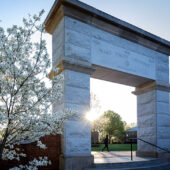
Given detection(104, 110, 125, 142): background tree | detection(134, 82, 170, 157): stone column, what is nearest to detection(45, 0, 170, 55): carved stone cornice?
detection(134, 82, 170, 157): stone column

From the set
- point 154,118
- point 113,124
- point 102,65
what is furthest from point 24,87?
point 113,124

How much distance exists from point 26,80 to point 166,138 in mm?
8631

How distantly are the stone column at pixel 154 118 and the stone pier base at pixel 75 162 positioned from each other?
4.10 m

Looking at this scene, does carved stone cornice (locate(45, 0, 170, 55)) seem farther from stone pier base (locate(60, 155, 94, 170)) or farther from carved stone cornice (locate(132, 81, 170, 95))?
stone pier base (locate(60, 155, 94, 170))

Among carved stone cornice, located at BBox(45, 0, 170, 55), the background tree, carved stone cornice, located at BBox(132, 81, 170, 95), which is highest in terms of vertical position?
carved stone cornice, located at BBox(45, 0, 170, 55)

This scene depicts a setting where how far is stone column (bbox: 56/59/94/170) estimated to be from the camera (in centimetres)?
679

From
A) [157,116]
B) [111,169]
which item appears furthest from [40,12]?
[157,116]

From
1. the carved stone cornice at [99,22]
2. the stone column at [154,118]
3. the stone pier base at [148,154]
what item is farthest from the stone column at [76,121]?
the stone column at [154,118]

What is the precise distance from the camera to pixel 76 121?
725cm

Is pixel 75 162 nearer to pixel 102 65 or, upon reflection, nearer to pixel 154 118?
pixel 102 65

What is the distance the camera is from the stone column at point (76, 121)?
679 cm

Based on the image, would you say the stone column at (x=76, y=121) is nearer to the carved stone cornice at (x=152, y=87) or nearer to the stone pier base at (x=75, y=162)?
the stone pier base at (x=75, y=162)

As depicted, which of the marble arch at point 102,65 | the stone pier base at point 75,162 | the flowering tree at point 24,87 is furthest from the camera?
the marble arch at point 102,65

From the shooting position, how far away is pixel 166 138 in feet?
33.1
